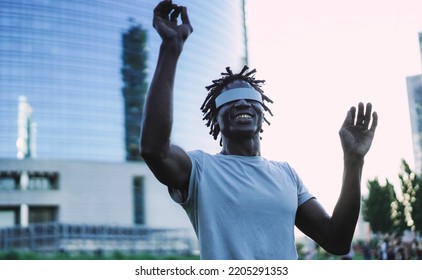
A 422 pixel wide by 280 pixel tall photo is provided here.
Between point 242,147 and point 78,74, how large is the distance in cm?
3994

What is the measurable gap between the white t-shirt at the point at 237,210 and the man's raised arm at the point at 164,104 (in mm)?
83

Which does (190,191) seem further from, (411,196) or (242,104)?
(411,196)

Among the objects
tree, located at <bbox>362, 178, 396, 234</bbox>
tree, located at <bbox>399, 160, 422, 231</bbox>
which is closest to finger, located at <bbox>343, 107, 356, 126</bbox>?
tree, located at <bbox>399, 160, 422, 231</bbox>

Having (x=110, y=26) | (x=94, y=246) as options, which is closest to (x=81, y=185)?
(x=94, y=246)

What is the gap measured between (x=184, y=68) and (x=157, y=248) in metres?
12.6

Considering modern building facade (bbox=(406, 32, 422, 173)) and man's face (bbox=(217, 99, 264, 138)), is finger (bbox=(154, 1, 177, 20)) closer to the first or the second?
man's face (bbox=(217, 99, 264, 138))

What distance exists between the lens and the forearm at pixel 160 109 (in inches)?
42.8

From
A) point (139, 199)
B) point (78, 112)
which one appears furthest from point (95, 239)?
point (78, 112)

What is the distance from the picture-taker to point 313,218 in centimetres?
140

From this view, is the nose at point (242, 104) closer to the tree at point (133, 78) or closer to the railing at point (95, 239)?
the railing at point (95, 239)

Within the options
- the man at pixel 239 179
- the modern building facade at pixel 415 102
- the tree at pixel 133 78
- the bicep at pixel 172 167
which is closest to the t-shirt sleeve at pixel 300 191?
the man at pixel 239 179

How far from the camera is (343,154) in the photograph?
134 centimetres

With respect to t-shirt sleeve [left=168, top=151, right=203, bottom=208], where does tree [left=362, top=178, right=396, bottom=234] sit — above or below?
below

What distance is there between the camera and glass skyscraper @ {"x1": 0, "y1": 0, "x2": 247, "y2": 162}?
123 feet
